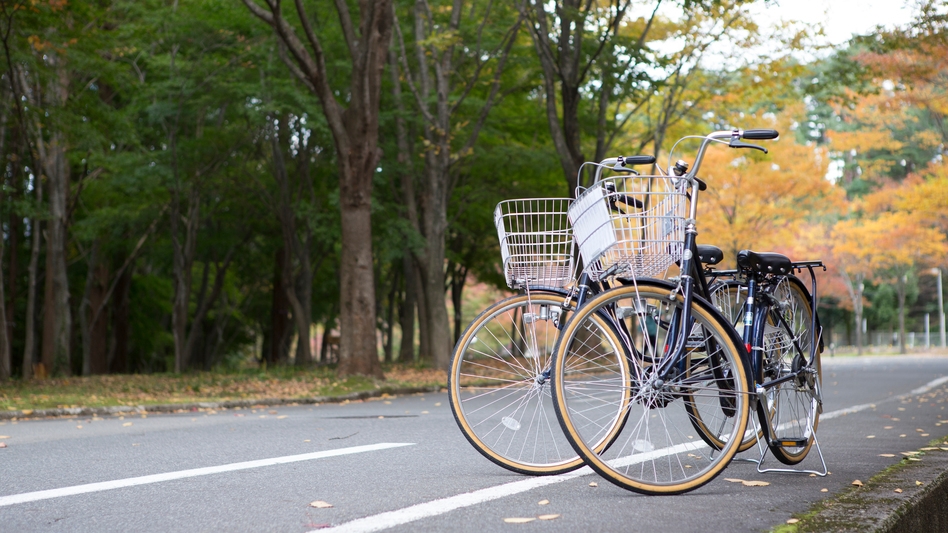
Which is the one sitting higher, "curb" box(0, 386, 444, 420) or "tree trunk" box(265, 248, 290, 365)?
"tree trunk" box(265, 248, 290, 365)

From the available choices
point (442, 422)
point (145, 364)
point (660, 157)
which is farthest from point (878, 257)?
point (442, 422)

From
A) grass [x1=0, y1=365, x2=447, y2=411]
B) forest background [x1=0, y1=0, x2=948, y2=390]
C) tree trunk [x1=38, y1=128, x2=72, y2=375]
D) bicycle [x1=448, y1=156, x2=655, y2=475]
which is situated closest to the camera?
bicycle [x1=448, y1=156, x2=655, y2=475]

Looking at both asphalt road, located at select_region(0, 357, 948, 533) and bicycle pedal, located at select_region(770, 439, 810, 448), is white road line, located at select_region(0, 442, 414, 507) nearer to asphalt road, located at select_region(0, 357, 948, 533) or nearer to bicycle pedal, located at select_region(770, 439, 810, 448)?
asphalt road, located at select_region(0, 357, 948, 533)

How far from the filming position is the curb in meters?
8.73

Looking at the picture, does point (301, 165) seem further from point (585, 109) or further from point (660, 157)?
point (660, 157)

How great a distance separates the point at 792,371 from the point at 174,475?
3.03m

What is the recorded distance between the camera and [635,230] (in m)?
3.78

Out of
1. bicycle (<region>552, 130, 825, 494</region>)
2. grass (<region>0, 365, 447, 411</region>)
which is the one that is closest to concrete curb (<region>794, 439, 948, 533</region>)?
bicycle (<region>552, 130, 825, 494</region>)

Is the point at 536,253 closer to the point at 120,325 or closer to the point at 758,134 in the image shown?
the point at 758,134

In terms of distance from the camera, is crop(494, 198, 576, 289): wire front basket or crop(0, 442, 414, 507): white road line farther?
crop(494, 198, 576, 289): wire front basket

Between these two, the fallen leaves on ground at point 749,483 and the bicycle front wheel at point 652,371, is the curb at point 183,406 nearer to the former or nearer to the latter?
the bicycle front wheel at point 652,371

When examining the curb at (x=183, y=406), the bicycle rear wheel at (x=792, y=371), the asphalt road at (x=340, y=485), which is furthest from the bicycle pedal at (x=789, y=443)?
the curb at (x=183, y=406)

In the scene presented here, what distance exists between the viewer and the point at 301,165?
20250 millimetres

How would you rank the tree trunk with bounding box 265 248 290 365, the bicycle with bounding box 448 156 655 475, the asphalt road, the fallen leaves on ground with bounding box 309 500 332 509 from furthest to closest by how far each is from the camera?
the tree trunk with bounding box 265 248 290 365
the bicycle with bounding box 448 156 655 475
the fallen leaves on ground with bounding box 309 500 332 509
the asphalt road
